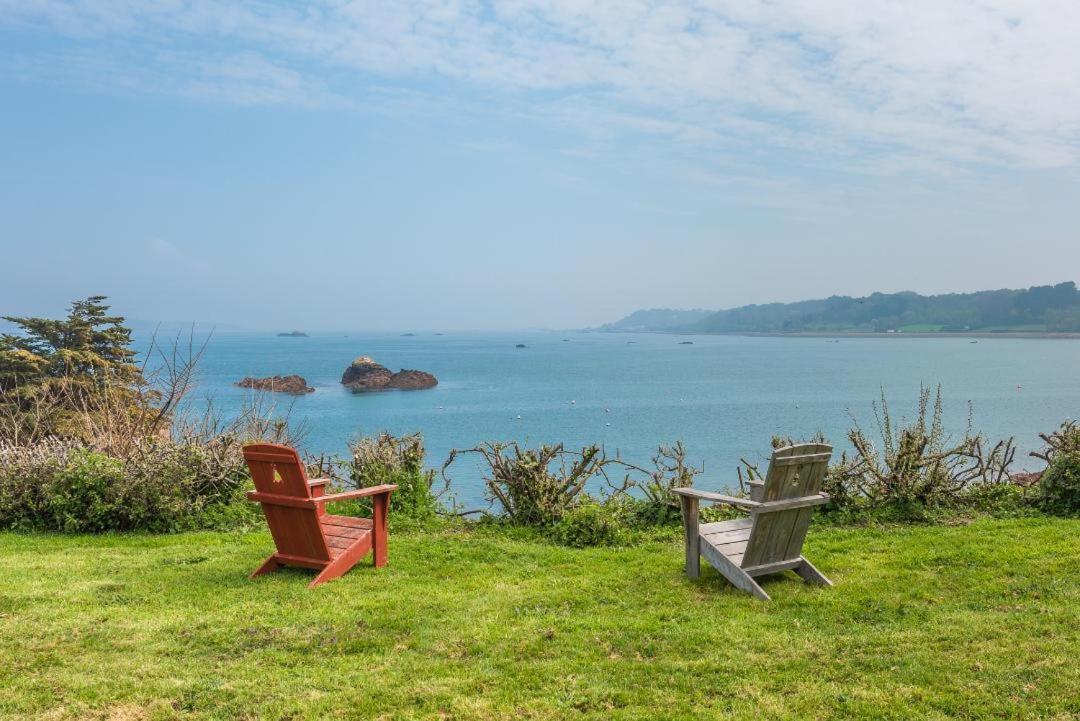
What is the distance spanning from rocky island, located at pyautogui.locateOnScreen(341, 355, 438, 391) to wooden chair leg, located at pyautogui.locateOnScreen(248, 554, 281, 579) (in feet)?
212

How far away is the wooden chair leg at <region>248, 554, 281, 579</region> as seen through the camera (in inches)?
267

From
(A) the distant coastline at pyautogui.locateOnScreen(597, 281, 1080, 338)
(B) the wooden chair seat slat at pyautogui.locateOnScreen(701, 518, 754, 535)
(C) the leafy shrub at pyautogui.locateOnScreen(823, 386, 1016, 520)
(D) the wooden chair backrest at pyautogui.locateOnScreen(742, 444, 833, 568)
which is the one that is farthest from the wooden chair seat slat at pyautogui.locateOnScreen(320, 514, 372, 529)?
(A) the distant coastline at pyautogui.locateOnScreen(597, 281, 1080, 338)

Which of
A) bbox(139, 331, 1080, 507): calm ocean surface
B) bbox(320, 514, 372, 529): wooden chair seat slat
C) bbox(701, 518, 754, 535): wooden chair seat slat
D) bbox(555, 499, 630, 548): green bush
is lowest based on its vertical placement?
bbox(139, 331, 1080, 507): calm ocean surface

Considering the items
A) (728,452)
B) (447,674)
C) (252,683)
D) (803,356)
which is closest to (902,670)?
(447,674)

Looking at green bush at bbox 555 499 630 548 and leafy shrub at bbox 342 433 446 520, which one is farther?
leafy shrub at bbox 342 433 446 520

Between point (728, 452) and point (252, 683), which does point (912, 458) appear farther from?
point (728, 452)

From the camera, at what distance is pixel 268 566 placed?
22.5 feet

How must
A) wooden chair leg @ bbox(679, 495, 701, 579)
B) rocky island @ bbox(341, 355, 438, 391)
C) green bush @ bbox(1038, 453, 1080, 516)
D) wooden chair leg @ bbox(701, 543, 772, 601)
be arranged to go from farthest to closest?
rocky island @ bbox(341, 355, 438, 391) → green bush @ bbox(1038, 453, 1080, 516) → wooden chair leg @ bbox(679, 495, 701, 579) → wooden chair leg @ bbox(701, 543, 772, 601)

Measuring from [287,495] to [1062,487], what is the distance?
779 cm

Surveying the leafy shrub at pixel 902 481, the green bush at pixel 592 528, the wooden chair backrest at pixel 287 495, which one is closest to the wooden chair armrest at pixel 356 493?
the wooden chair backrest at pixel 287 495

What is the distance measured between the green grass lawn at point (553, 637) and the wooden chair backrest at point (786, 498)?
300 mm

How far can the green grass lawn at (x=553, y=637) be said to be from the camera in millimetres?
4129

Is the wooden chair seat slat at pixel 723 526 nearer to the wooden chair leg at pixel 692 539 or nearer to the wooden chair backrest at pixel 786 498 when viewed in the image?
the wooden chair leg at pixel 692 539

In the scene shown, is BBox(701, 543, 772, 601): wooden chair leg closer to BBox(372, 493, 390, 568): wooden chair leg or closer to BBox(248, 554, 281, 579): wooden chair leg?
BBox(372, 493, 390, 568): wooden chair leg
